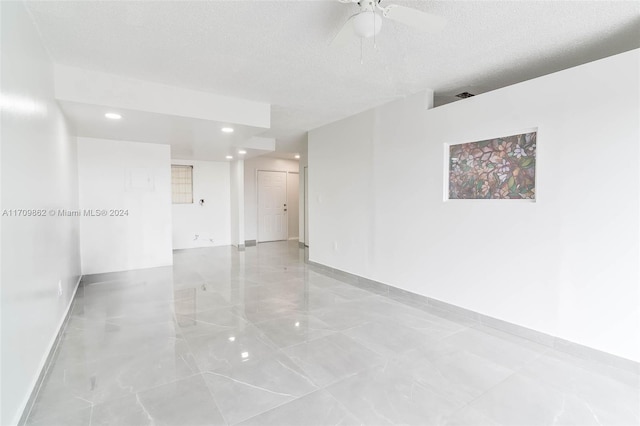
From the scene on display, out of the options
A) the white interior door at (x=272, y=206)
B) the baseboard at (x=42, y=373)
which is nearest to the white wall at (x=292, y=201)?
the white interior door at (x=272, y=206)

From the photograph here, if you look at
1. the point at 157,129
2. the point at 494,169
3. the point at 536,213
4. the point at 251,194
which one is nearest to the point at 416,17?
the point at 494,169

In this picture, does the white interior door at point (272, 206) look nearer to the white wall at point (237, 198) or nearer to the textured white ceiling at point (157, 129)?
the white wall at point (237, 198)

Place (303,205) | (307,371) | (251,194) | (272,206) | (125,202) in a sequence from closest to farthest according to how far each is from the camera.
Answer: (307,371) < (125,202) < (303,205) < (251,194) < (272,206)

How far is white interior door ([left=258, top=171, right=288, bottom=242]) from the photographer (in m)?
8.16

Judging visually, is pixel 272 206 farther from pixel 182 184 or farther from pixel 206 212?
pixel 182 184

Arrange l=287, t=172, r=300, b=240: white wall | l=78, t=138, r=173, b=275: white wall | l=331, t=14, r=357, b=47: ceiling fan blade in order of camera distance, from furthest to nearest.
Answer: l=287, t=172, r=300, b=240: white wall, l=78, t=138, r=173, b=275: white wall, l=331, t=14, r=357, b=47: ceiling fan blade

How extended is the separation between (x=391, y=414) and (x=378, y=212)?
2672mm

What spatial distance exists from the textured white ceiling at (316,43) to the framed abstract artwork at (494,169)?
2.33ft

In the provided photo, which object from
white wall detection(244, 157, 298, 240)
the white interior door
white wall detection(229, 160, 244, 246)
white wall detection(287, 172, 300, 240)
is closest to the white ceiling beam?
white wall detection(229, 160, 244, 246)

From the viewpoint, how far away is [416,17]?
1.75 metres

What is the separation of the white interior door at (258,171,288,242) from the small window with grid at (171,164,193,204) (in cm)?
170

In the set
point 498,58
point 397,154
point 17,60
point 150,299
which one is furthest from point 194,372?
point 498,58

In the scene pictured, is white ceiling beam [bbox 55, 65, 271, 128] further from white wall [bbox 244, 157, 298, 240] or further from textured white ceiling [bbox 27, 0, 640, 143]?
Result: white wall [bbox 244, 157, 298, 240]

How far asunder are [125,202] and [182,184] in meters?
2.24
